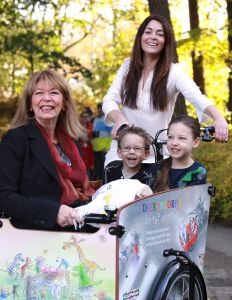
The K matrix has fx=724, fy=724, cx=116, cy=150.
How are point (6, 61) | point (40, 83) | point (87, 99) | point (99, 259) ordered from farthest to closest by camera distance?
point (6, 61)
point (87, 99)
point (40, 83)
point (99, 259)

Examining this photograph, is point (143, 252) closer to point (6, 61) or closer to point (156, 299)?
point (156, 299)

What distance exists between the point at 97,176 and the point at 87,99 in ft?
32.4

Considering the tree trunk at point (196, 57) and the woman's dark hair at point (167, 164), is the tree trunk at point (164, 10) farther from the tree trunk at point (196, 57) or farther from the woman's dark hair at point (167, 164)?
the woman's dark hair at point (167, 164)

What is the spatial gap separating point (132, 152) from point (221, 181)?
4.41 metres

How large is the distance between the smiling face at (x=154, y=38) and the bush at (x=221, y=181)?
4.10m

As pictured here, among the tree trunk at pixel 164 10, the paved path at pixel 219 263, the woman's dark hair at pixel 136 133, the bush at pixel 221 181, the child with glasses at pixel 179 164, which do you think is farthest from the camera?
the tree trunk at pixel 164 10

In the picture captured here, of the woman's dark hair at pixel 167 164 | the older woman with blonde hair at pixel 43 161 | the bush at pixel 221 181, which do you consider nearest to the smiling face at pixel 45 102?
the older woman with blonde hair at pixel 43 161

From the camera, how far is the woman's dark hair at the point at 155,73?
182 inches

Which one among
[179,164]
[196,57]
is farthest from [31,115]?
[196,57]

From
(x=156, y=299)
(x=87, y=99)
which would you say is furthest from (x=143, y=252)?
(x=87, y=99)

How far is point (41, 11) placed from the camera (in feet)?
46.9

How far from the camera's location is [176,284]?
12.4 ft

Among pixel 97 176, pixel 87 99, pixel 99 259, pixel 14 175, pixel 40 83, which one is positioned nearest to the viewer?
pixel 99 259

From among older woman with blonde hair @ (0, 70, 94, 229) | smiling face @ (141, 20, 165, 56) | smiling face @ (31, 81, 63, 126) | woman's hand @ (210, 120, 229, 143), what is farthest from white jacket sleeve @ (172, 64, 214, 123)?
smiling face @ (31, 81, 63, 126)
